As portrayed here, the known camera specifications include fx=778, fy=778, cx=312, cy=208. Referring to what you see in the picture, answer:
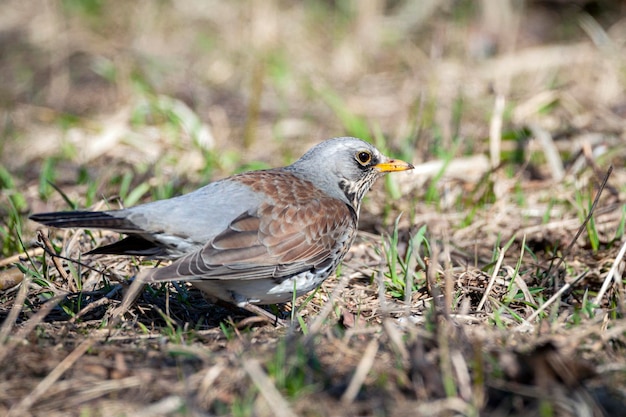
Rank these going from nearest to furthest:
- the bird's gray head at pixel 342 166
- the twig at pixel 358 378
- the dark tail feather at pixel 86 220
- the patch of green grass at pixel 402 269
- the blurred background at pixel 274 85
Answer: the twig at pixel 358 378
the dark tail feather at pixel 86 220
the patch of green grass at pixel 402 269
the bird's gray head at pixel 342 166
the blurred background at pixel 274 85

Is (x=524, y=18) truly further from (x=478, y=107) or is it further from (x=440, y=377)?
(x=440, y=377)

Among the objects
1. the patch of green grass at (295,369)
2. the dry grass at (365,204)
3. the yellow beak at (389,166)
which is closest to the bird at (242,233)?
the dry grass at (365,204)

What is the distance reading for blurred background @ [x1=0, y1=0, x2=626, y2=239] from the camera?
7.66 m

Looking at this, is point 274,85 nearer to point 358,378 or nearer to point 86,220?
point 86,220

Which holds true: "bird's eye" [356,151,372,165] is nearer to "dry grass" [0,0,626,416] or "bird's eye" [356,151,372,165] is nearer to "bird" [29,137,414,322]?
"bird" [29,137,414,322]

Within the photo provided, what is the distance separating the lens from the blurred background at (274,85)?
7660mm

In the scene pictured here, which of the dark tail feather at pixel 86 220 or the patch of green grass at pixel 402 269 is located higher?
the dark tail feather at pixel 86 220

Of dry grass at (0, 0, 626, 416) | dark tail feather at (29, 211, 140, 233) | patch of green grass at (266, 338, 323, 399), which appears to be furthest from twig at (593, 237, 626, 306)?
dark tail feather at (29, 211, 140, 233)

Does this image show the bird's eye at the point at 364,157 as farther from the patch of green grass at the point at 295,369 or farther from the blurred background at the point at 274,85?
the patch of green grass at the point at 295,369

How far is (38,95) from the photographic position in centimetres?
1023

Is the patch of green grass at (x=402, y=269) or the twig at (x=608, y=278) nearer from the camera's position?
the twig at (x=608, y=278)

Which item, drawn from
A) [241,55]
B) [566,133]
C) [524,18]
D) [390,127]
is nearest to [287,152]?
[390,127]

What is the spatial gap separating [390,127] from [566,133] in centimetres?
209

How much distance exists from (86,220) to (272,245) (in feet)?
3.60
